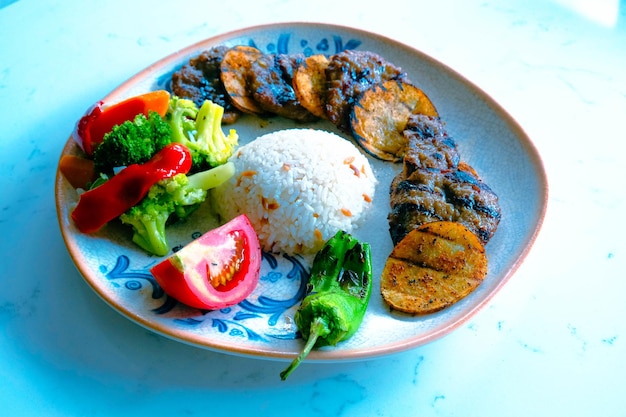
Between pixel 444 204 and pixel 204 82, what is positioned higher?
pixel 204 82

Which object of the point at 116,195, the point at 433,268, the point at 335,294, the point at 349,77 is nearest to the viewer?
the point at 335,294

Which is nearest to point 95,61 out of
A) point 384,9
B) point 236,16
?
point 236,16

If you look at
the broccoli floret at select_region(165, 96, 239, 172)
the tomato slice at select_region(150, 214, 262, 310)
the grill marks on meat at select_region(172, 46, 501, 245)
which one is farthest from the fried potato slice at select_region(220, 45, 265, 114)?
the tomato slice at select_region(150, 214, 262, 310)

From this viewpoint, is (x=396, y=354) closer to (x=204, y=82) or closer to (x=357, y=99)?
(x=357, y=99)

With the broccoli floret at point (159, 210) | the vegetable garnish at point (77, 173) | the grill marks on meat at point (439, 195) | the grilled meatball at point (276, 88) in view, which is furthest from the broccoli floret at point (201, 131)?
the grill marks on meat at point (439, 195)

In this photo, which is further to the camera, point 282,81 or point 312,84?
point 282,81

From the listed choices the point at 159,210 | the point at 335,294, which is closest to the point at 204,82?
the point at 159,210

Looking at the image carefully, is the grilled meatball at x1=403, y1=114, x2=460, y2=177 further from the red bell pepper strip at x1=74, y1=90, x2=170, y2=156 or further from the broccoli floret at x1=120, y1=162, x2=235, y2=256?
the red bell pepper strip at x1=74, y1=90, x2=170, y2=156
